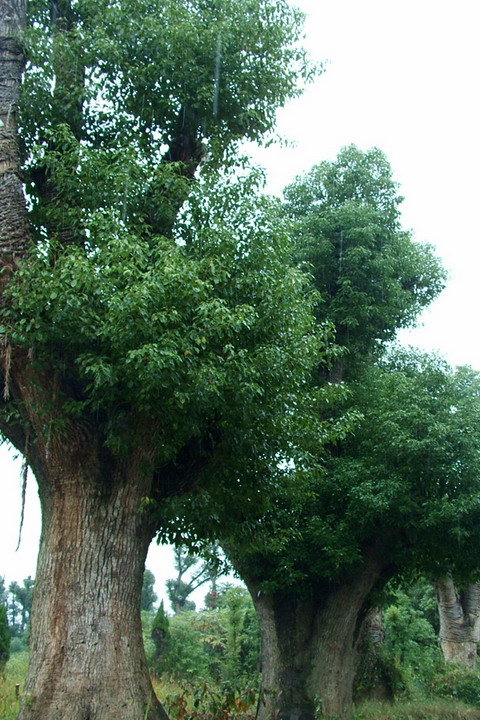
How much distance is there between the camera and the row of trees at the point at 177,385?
8633mm

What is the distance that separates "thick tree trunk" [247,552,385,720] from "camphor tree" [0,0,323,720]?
4670 millimetres

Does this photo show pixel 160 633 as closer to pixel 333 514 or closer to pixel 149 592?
pixel 333 514

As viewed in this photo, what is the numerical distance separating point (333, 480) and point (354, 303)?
14.5 ft

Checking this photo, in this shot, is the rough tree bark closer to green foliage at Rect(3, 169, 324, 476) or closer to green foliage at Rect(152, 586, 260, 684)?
green foliage at Rect(3, 169, 324, 476)

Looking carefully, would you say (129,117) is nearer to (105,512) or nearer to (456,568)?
(105,512)

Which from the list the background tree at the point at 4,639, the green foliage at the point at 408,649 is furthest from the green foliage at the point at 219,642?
the background tree at the point at 4,639

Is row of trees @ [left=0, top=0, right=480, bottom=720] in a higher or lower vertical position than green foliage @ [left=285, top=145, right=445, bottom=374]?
lower

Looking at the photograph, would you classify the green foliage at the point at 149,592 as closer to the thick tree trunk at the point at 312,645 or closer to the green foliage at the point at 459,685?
the green foliage at the point at 459,685

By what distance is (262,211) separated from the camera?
10.8 m

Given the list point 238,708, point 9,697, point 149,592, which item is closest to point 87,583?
point 238,708

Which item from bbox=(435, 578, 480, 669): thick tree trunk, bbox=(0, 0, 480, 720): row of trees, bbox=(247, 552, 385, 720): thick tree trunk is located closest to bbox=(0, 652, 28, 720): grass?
bbox=(0, 0, 480, 720): row of trees

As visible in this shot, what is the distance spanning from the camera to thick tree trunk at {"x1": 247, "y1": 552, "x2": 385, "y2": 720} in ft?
44.2

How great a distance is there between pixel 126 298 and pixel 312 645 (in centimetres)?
913

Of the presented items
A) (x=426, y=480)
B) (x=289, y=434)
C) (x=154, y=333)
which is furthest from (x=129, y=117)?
(x=426, y=480)
